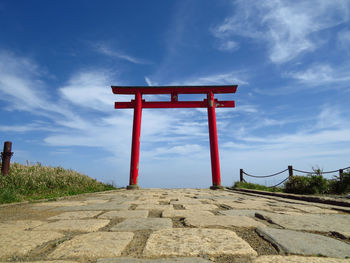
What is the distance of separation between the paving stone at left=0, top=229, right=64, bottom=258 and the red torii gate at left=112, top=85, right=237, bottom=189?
21.9 ft

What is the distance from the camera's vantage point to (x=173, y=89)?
905 centimetres

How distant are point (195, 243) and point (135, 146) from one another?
7.25 m

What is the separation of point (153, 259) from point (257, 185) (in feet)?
28.0

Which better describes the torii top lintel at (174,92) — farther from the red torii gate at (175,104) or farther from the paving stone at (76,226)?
the paving stone at (76,226)

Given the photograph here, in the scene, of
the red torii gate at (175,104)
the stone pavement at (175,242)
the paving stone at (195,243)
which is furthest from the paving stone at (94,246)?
the red torii gate at (175,104)

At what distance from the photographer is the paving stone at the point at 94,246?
1119 millimetres

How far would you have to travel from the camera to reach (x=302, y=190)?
6105 mm

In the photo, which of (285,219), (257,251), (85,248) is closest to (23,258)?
(85,248)

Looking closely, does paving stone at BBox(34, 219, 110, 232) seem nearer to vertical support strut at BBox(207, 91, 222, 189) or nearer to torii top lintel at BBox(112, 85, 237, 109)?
vertical support strut at BBox(207, 91, 222, 189)

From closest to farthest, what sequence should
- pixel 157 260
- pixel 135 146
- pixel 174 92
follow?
pixel 157 260
pixel 135 146
pixel 174 92

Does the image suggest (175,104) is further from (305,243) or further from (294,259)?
(294,259)

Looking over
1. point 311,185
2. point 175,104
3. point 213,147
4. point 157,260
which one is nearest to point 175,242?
Result: point 157,260

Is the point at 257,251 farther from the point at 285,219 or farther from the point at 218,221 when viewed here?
the point at 285,219

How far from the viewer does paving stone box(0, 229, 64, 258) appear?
1.19 metres
